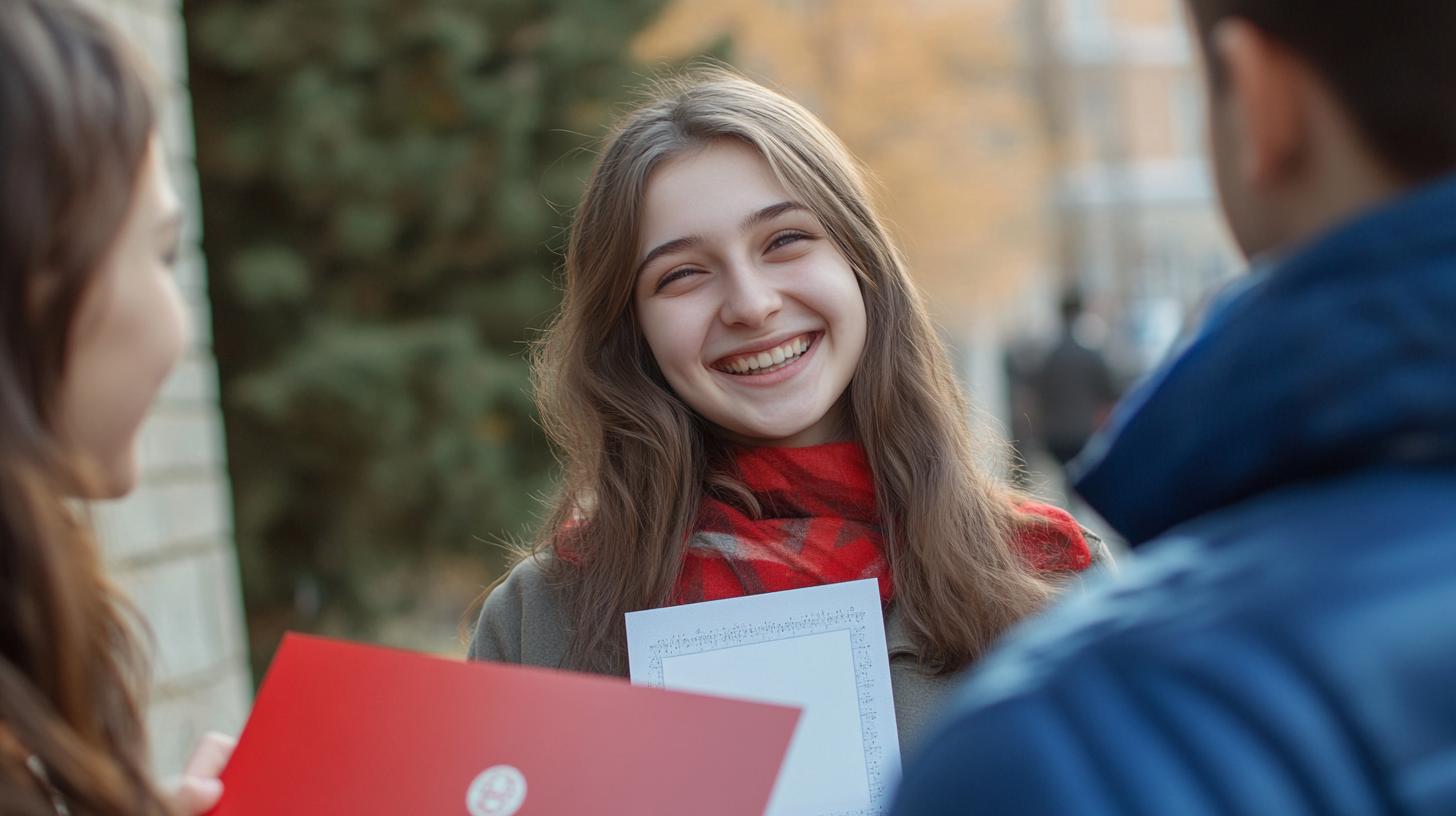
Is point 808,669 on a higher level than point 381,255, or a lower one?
higher

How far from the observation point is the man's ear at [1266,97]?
958mm

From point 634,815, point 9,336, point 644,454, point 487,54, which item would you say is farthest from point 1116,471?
point 487,54

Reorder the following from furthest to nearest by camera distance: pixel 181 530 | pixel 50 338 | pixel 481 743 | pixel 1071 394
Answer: pixel 1071 394
pixel 181 530
pixel 481 743
pixel 50 338

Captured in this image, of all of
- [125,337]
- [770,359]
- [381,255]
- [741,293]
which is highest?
[125,337]

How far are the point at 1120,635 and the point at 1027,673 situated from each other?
6 centimetres

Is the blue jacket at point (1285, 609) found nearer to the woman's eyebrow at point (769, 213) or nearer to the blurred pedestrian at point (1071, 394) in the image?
the woman's eyebrow at point (769, 213)

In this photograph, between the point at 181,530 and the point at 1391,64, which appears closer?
the point at 1391,64

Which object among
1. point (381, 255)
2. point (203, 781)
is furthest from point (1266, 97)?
point (381, 255)

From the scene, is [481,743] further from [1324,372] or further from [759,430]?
[1324,372]

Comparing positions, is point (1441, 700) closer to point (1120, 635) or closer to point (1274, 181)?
point (1120, 635)

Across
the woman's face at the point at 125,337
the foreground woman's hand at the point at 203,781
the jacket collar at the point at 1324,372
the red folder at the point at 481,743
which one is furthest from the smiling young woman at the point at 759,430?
the jacket collar at the point at 1324,372

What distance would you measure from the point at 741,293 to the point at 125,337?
3.28 feet

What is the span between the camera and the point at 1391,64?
36.0 inches

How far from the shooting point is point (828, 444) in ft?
7.63
